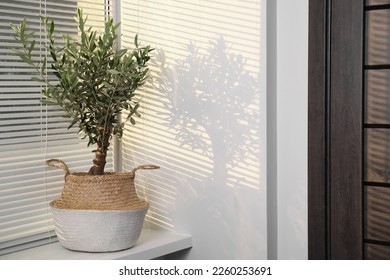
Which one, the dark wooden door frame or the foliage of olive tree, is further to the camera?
the foliage of olive tree

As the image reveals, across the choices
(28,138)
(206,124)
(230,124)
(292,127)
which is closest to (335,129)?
(292,127)

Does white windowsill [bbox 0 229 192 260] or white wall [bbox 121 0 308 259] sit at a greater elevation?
white wall [bbox 121 0 308 259]

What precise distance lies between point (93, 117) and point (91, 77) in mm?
150

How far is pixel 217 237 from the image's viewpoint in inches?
98.2

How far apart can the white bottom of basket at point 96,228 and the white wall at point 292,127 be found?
52 centimetres

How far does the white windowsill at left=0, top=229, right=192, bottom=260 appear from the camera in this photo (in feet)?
7.55

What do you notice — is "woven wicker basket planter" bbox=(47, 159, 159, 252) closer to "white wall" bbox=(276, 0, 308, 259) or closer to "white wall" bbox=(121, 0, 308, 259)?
"white wall" bbox=(121, 0, 308, 259)

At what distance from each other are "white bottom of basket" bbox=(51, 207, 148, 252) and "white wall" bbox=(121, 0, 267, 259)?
0.30 metres

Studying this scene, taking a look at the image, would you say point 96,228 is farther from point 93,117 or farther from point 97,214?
point 93,117

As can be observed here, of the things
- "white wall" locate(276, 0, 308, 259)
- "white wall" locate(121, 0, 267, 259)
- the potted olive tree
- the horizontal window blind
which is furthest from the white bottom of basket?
"white wall" locate(276, 0, 308, 259)

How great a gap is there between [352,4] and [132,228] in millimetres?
1055

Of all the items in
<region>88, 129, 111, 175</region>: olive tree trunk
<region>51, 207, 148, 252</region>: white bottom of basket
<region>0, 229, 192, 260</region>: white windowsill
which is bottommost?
<region>0, 229, 192, 260</region>: white windowsill

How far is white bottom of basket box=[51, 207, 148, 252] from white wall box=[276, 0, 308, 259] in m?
0.52

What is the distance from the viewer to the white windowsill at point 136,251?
230 centimetres
